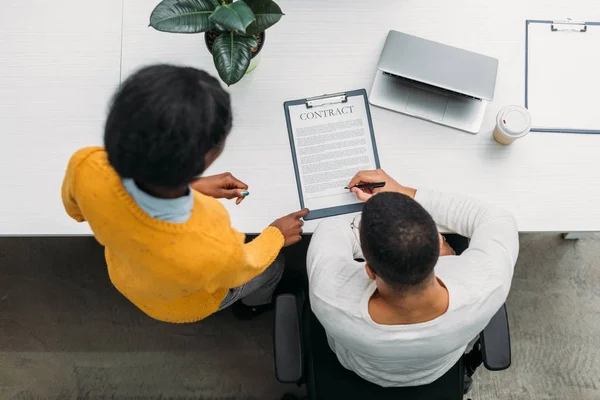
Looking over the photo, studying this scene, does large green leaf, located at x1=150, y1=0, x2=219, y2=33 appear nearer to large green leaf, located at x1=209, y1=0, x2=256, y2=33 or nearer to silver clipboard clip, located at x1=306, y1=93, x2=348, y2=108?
large green leaf, located at x1=209, y1=0, x2=256, y2=33

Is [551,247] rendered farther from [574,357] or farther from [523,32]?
[523,32]

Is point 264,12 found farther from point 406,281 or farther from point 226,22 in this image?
point 406,281

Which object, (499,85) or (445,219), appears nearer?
(445,219)

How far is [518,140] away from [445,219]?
0.28 m

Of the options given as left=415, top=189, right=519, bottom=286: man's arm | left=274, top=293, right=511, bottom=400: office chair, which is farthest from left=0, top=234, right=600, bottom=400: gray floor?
left=415, top=189, right=519, bottom=286: man's arm

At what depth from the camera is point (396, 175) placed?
130 cm

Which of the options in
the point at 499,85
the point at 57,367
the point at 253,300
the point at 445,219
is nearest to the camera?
the point at 445,219

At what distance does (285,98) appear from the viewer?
52.5 inches

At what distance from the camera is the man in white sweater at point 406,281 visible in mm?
896

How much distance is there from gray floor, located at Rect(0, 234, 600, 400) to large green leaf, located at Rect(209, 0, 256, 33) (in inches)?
37.8

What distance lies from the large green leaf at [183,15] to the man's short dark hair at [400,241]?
54 cm

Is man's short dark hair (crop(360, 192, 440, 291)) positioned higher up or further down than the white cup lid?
further down

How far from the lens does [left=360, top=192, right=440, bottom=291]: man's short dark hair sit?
2.89 ft

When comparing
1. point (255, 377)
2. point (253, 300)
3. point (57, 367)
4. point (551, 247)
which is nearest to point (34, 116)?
point (253, 300)
